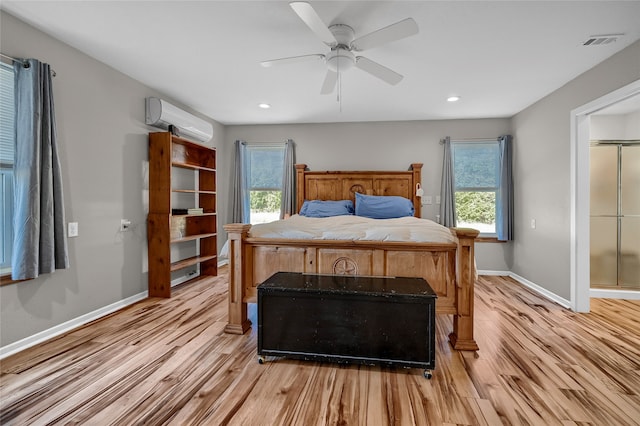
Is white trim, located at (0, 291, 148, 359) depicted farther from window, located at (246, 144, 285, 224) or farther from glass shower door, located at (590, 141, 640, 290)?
glass shower door, located at (590, 141, 640, 290)

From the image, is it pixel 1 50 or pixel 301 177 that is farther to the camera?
pixel 301 177

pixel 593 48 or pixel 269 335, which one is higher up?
pixel 593 48

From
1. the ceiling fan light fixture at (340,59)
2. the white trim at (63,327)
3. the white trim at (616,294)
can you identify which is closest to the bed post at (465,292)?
the ceiling fan light fixture at (340,59)

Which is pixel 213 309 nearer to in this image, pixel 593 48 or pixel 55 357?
pixel 55 357

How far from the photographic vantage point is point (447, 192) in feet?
15.0

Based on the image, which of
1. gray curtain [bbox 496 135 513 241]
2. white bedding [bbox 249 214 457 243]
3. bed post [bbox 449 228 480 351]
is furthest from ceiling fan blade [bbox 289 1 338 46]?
gray curtain [bbox 496 135 513 241]

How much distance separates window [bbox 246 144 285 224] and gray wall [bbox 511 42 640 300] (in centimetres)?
369

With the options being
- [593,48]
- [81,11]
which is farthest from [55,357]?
[593,48]

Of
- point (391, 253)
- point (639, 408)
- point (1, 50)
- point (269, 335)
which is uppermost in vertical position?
point (1, 50)

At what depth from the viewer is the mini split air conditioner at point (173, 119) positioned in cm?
341

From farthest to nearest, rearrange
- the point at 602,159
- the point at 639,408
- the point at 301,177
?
1. the point at 301,177
2. the point at 602,159
3. the point at 639,408

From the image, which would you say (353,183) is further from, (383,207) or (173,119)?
(173,119)

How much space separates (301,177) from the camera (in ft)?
15.9

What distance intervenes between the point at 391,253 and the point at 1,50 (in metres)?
3.23
